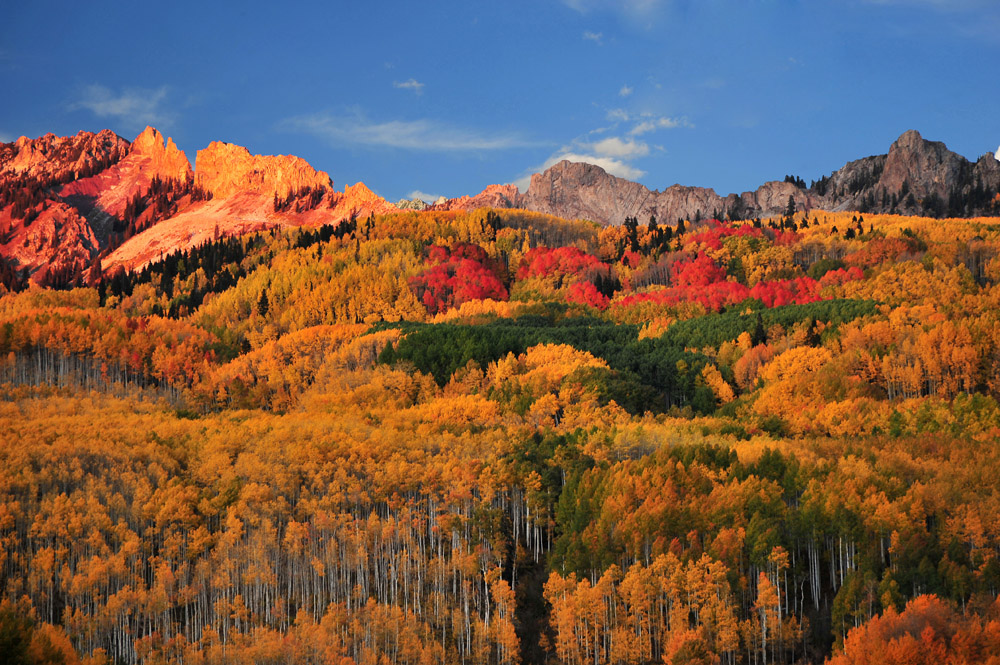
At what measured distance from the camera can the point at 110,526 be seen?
11612 centimetres

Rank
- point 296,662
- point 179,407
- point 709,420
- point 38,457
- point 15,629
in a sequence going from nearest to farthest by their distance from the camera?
point 15,629
point 296,662
point 38,457
point 709,420
point 179,407

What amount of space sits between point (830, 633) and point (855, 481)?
70.8ft

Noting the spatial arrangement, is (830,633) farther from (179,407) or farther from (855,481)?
(179,407)

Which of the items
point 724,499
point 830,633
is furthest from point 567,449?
point 830,633

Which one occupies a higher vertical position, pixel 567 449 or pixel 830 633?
pixel 567 449

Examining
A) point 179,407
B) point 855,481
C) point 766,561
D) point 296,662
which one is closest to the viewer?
point 296,662

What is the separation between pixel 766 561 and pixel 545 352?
95.7 meters

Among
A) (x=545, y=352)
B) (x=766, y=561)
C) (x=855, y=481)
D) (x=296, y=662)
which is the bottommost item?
(x=296, y=662)

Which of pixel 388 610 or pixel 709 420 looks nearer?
pixel 388 610

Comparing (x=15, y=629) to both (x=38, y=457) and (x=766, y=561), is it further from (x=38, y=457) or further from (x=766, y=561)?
(x=766, y=561)

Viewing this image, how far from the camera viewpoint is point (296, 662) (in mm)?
98500

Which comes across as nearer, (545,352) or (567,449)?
(567,449)

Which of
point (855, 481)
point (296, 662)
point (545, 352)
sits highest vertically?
point (545, 352)

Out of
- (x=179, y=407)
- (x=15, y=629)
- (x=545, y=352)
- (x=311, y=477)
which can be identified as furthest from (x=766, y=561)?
(x=179, y=407)
